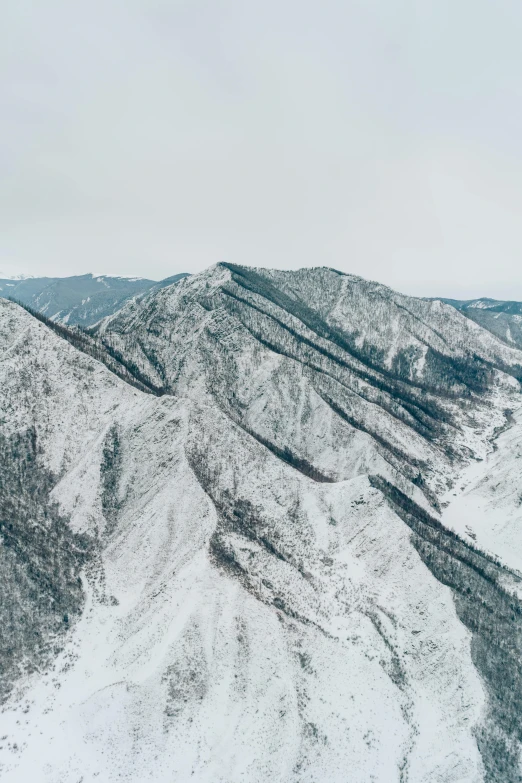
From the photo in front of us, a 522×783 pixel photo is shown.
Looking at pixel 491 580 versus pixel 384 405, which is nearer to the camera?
pixel 491 580

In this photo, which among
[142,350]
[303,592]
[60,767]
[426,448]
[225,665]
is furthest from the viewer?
[142,350]

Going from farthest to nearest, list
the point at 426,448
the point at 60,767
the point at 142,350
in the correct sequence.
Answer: the point at 142,350 → the point at 426,448 → the point at 60,767

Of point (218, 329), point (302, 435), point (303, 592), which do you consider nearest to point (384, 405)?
point (302, 435)

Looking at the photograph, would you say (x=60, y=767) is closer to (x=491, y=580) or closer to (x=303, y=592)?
(x=303, y=592)

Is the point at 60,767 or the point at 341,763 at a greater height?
the point at 341,763

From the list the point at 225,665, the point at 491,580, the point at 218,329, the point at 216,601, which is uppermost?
the point at 218,329

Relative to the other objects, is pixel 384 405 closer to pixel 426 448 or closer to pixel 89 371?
pixel 426 448

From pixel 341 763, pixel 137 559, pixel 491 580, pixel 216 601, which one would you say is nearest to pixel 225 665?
pixel 216 601
